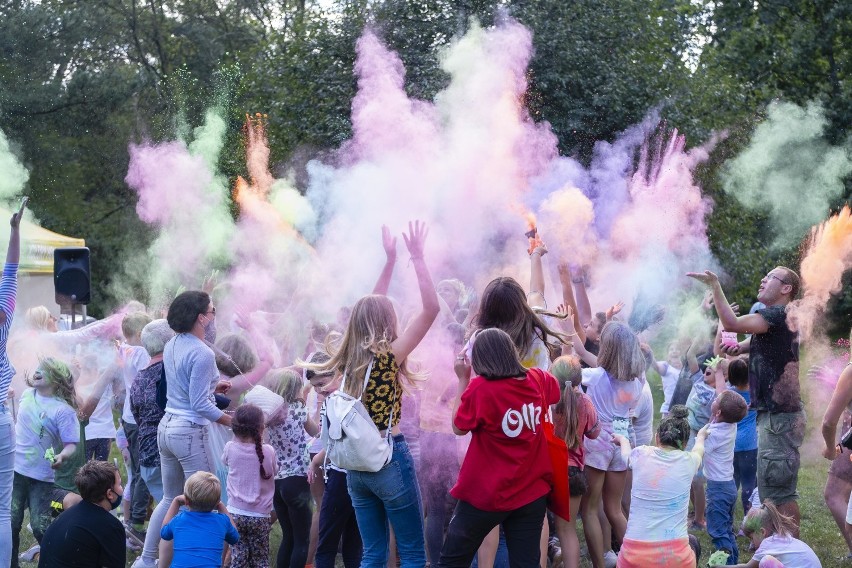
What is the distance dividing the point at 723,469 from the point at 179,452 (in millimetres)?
3679

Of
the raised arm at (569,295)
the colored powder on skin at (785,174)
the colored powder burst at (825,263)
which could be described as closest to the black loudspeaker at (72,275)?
the raised arm at (569,295)

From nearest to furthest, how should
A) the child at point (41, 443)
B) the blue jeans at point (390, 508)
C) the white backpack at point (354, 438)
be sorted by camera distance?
the white backpack at point (354, 438) < the blue jeans at point (390, 508) < the child at point (41, 443)

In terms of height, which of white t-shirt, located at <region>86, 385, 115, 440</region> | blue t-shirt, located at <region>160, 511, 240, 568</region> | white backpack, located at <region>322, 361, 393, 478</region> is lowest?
white t-shirt, located at <region>86, 385, 115, 440</region>

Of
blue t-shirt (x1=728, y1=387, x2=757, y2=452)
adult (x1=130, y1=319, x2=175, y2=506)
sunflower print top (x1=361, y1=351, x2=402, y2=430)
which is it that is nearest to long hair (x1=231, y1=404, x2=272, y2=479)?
adult (x1=130, y1=319, x2=175, y2=506)

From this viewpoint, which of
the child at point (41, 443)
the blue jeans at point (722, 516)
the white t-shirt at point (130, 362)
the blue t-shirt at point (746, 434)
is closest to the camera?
the child at point (41, 443)

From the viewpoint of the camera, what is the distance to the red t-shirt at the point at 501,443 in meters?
4.73

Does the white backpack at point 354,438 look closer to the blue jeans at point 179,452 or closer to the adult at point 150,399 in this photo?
the blue jeans at point 179,452

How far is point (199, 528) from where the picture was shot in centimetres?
529

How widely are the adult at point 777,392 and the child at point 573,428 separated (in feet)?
3.16

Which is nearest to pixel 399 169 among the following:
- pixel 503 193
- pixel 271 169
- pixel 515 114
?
pixel 503 193

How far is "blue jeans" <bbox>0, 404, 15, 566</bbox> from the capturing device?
223 inches

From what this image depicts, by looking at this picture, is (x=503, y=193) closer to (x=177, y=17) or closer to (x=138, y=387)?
(x=138, y=387)

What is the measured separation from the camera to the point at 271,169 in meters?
13.8

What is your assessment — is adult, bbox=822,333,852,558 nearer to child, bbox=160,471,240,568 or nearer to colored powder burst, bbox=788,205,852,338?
colored powder burst, bbox=788,205,852,338
